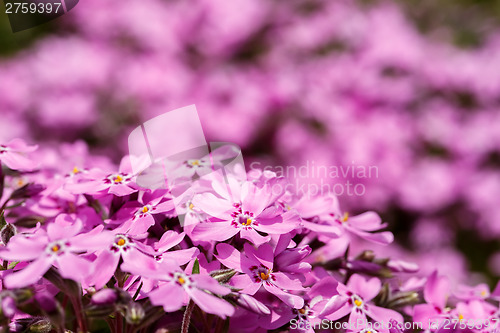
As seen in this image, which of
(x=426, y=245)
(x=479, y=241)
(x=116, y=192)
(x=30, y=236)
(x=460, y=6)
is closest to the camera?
(x=30, y=236)

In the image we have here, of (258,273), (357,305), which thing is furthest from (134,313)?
(357,305)

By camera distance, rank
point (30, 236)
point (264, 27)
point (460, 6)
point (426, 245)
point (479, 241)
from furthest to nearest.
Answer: point (460, 6), point (264, 27), point (479, 241), point (426, 245), point (30, 236)

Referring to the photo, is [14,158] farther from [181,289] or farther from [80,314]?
[181,289]

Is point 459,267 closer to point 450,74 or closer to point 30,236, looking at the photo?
point 450,74

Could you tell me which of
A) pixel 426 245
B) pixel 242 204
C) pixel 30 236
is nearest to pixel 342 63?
pixel 426 245

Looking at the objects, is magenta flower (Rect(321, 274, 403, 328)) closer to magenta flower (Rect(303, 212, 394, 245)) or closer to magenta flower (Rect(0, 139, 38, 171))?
magenta flower (Rect(303, 212, 394, 245))

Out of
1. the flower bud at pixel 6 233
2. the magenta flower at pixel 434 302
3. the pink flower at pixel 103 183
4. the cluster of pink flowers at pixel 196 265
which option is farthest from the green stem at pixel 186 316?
the magenta flower at pixel 434 302

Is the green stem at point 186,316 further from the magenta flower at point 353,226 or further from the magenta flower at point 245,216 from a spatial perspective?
the magenta flower at point 353,226
